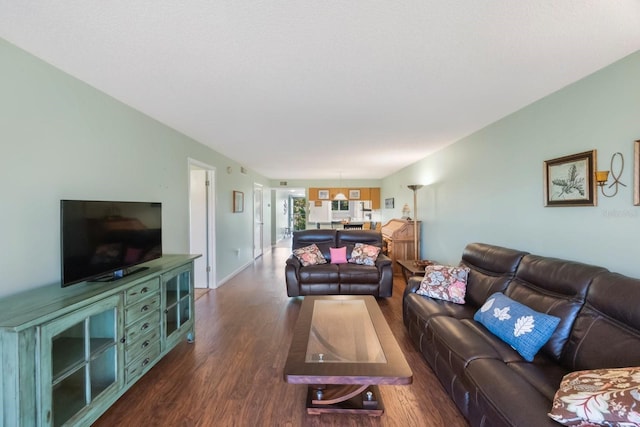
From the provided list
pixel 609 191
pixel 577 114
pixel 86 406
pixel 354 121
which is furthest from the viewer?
pixel 354 121

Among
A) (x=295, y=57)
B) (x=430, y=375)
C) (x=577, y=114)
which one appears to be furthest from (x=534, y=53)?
(x=430, y=375)

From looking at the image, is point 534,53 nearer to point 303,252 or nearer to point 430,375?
point 430,375

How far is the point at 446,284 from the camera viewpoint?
9.01ft

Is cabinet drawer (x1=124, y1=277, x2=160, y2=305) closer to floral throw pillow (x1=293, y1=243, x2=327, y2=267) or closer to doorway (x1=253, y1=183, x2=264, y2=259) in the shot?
floral throw pillow (x1=293, y1=243, x2=327, y2=267)

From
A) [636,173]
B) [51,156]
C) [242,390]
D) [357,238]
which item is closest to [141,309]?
[242,390]

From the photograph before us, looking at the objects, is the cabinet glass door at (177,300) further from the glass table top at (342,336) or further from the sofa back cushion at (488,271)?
the sofa back cushion at (488,271)

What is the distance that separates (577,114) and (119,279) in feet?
12.3

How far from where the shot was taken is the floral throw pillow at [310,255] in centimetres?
423

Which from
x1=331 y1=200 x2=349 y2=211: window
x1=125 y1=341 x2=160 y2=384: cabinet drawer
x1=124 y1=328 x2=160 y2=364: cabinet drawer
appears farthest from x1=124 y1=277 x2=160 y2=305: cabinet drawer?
x1=331 y1=200 x2=349 y2=211: window

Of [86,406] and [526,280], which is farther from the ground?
[526,280]

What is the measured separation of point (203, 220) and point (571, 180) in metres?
4.63

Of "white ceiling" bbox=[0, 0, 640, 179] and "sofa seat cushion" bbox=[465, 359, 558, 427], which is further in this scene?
"white ceiling" bbox=[0, 0, 640, 179]

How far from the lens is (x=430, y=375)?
7.39ft

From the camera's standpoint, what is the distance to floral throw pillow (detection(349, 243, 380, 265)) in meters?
4.25
